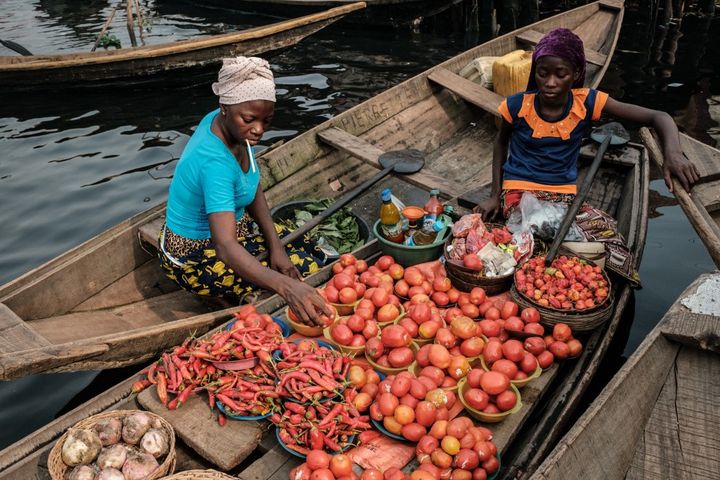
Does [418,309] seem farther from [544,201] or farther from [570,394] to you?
[544,201]

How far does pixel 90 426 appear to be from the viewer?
2.68 metres

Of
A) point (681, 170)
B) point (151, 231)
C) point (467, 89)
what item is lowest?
point (151, 231)

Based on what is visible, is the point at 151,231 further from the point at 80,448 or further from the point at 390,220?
the point at 80,448

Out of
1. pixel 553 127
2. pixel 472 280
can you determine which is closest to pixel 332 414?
pixel 472 280

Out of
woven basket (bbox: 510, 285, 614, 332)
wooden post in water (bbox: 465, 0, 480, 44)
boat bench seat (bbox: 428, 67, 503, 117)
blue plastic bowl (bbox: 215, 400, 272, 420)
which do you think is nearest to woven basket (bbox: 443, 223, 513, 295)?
woven basket (bbox: 510, 285, 614, 332)

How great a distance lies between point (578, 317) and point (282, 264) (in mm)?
1950

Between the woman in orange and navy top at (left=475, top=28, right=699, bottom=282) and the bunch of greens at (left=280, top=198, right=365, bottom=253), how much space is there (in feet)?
4.10

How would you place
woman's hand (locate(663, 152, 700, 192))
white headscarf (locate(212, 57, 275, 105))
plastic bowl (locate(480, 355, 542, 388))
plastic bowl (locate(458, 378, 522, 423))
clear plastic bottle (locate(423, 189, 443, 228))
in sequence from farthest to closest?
1. clear plastic bottle (locate(423, 189, 443, 228))
2. woman's hand (locate(663, 152, 700, 192))
3. white headscarf (locate(212, 57, 275, 105))
4. plastic bowl (locate(480, 355, 542, 388))
5. plastic bowl (locate(458, 378, 522, 423))

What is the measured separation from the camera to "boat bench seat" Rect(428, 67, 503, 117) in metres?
6.32

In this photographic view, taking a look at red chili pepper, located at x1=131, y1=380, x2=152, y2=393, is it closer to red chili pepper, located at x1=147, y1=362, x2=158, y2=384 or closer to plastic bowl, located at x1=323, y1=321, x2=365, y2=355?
red chili pepper, located at x1=147, y1=362, x2=158, y2=384

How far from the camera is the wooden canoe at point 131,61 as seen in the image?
28.9 feet

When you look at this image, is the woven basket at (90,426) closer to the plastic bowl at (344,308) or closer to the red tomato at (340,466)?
the red tomato at (340,466)

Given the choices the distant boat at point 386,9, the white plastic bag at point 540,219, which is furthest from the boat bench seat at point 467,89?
the distant boat at point 386,9

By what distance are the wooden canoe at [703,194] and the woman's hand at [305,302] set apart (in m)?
2.08
